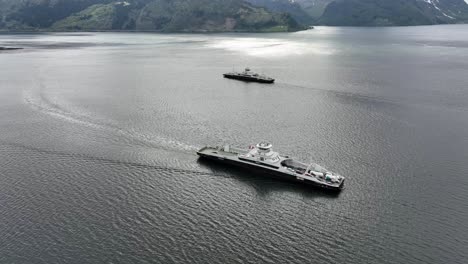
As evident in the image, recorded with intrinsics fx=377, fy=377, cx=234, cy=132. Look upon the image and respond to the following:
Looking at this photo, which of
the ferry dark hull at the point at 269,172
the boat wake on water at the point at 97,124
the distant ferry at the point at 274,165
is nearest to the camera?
the ferry dark hull at the point at 269,172

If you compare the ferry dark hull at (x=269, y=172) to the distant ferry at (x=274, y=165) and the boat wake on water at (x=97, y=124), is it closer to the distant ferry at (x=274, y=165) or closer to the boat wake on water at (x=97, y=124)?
the distant ferry at (x=274, y=165)

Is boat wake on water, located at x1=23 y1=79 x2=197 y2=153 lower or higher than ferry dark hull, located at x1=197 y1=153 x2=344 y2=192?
higher

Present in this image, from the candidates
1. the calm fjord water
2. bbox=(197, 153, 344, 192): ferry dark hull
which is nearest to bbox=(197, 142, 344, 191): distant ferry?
bbox=(197, 153, 344, 192): ferry dark hull

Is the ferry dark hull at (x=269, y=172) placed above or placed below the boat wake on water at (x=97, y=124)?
below

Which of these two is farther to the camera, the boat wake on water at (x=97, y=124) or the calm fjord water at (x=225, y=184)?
the boat wake on water at (x=97, y=124)

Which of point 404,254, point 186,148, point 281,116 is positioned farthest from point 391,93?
point 404,254

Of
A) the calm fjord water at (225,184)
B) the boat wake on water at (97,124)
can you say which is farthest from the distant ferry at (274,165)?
the boat wake on water at (97,124)

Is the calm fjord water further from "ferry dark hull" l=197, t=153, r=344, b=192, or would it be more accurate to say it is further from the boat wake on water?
"ferry dark hull" l=197, t=153, r=344, b=192

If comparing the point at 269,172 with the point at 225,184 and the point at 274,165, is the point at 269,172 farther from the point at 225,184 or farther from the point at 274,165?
the point at 225,184
